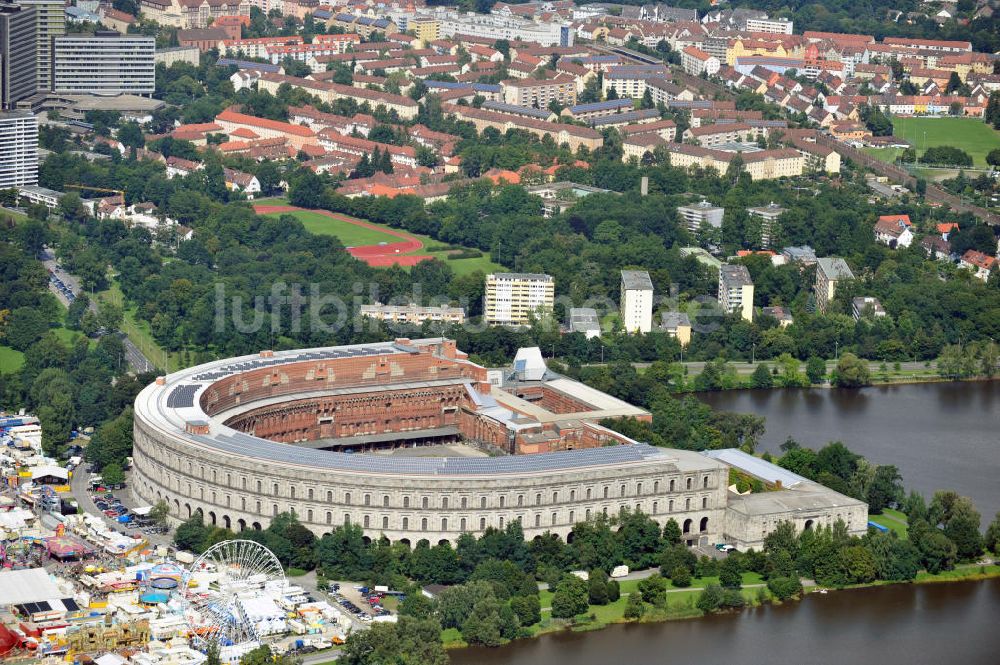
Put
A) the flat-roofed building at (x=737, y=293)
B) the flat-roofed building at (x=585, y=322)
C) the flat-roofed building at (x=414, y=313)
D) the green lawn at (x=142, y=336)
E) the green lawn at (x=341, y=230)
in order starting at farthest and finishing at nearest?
1. the green lawn at (x=341, y=230)
2. the flat-roofed building at (x=737, y=293)
3. the flat-roofed building at (x=414, y=313)
4. the flat-roofed building at (x=585, y=322)
5. the green lawn at (x=142, y=336)

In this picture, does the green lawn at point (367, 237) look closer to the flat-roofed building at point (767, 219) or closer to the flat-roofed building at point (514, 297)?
the flat-roofed building at point (514, 297)

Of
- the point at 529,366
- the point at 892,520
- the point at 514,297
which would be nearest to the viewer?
the point at 892,520

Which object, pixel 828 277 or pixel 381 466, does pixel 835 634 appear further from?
pixel 828 277

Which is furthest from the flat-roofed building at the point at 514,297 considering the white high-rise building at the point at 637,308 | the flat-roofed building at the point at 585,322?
the white high-rise building at the point at 637,308

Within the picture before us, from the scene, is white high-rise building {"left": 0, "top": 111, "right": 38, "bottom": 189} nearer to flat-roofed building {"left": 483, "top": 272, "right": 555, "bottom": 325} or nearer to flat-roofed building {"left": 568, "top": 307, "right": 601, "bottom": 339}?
flat-roofed building {"left": 483, "top": 272, "right": 555, "bottom": 325}

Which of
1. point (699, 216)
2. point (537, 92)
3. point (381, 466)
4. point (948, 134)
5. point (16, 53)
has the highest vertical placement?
point (948, 134)

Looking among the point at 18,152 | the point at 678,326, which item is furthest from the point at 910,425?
the point at 18,152

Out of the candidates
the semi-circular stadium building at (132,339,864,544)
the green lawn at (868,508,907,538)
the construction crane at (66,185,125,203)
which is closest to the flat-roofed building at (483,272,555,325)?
the semi-circular stadium building at (132,339,864,544)
